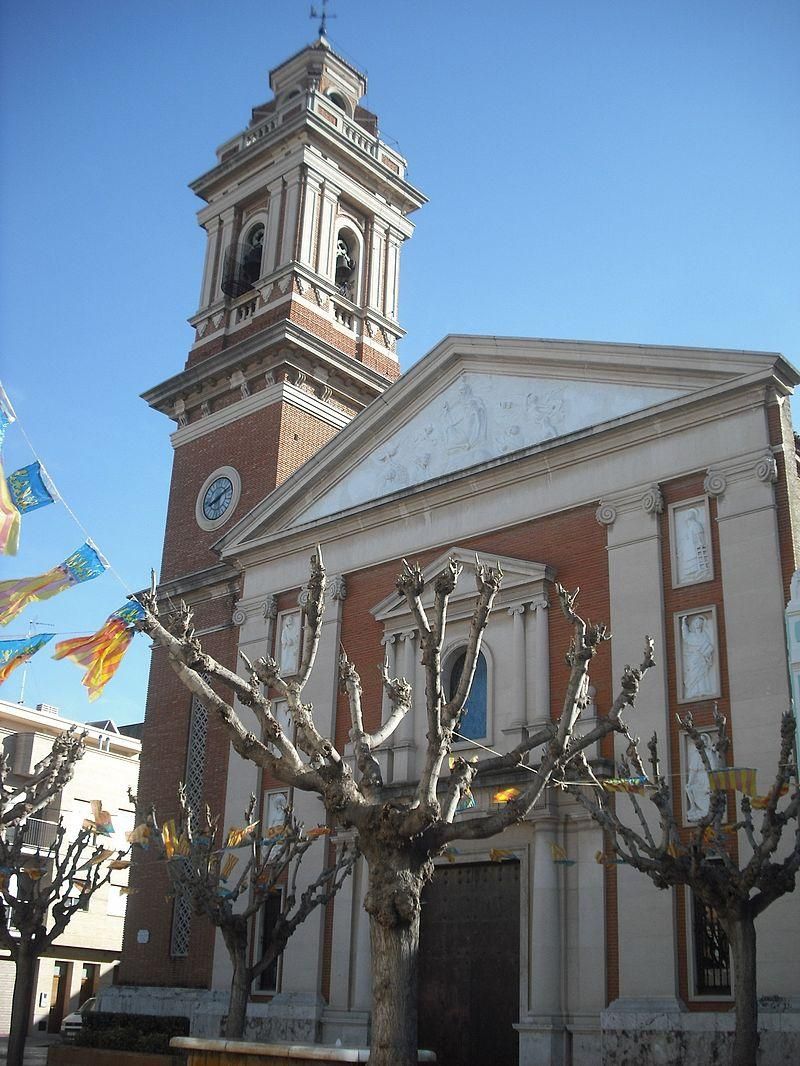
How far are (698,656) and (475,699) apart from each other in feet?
15.3

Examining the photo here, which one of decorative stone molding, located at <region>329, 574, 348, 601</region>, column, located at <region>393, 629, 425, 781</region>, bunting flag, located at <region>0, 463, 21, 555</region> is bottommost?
column, located at <region>393, 629, 425, 781</region>

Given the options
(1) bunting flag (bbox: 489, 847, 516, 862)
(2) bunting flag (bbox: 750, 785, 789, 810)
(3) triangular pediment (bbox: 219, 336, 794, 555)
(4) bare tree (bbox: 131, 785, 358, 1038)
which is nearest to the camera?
(2) bunting flag (bbox: 750, 785, 789, 810)

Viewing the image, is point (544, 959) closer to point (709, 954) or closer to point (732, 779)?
point (709, 954)

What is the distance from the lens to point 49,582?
756 inches

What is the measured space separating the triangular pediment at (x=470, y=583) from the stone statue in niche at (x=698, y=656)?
9.67 feet

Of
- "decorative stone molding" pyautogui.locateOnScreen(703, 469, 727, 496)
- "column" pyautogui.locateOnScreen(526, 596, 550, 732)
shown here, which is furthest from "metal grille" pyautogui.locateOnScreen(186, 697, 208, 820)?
"decorative stone molding" pyautogui.locateOnScreen(703, 469, 727, 496)

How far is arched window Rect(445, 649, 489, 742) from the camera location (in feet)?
69.7

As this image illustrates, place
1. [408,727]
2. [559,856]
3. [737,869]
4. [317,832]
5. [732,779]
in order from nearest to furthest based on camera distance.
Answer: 1. [737,869]
2. [732,779]
3. [559,856]
4. [317,832]
5. [408,727]

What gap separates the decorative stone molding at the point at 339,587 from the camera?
24.6 meters

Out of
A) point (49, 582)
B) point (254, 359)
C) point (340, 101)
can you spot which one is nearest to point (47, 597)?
point (49, 582)

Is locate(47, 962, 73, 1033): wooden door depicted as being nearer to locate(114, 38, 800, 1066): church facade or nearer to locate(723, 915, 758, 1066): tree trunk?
locate(114, 38, 800, 1066): church facade

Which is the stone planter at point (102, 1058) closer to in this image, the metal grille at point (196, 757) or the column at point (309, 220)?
the metal grille at point (196, 757)

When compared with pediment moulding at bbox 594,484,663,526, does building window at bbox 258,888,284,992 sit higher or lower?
lower

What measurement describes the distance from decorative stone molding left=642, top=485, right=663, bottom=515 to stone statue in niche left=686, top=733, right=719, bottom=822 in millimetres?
4139
